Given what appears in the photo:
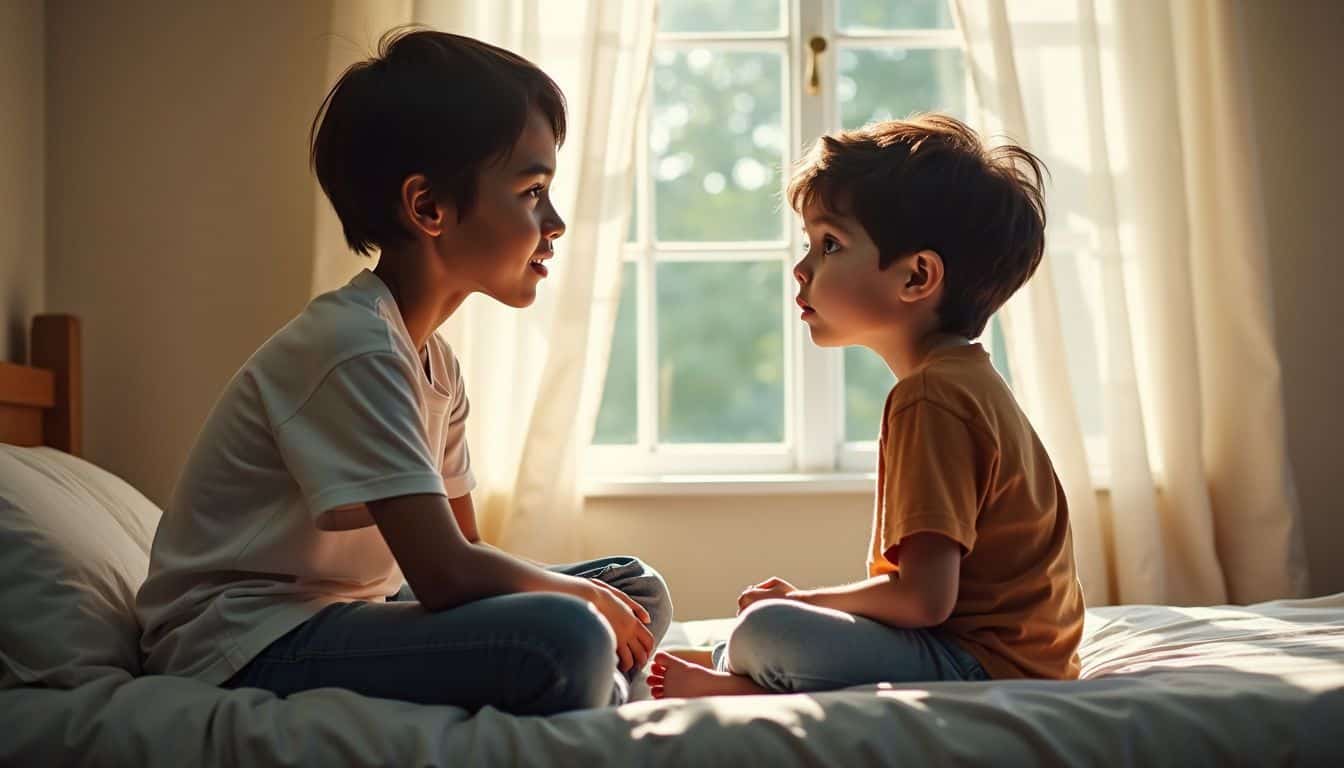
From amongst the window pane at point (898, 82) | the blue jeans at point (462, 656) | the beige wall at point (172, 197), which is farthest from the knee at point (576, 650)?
the window pane at point (898, 82)

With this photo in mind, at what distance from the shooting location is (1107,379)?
251cm

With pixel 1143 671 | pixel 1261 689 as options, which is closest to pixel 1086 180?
pixel 1143 671

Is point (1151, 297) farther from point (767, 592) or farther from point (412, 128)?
point (412, 128)

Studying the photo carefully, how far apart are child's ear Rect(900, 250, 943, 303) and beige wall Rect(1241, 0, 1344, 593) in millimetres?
1536

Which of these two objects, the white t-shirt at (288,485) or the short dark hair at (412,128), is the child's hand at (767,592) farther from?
the short dark hair at (412,128)

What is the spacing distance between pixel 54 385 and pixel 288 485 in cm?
128

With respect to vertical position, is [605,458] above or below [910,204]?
below

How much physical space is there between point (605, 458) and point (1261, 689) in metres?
1.74

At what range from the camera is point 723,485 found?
2.57 meters

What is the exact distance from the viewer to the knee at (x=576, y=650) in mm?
1107

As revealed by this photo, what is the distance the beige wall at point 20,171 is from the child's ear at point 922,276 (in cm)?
174

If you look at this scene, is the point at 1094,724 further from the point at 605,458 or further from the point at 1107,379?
the point at 605,458

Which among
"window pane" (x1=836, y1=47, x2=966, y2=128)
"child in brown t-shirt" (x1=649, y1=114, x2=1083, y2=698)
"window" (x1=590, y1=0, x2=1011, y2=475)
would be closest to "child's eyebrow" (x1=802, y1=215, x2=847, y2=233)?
"child in brown t-shirt" (x1=649, y1=114, x2=1083, y2=698)

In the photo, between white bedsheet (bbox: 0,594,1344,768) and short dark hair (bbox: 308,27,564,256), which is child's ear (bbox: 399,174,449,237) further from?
white bedsheet (bbox: 0,594,1344,768)
